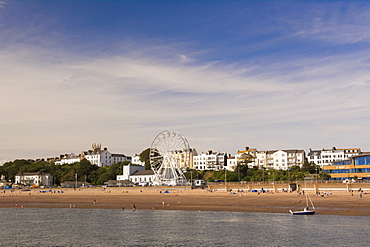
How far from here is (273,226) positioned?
128 feet

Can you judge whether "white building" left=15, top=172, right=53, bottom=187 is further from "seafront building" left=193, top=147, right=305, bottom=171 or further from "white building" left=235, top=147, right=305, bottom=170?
"white building" left=235, top=147, right=305, bottom=170

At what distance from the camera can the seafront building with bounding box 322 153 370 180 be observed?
8975 centimetres

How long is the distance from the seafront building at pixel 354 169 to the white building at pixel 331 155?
4998 centimetres

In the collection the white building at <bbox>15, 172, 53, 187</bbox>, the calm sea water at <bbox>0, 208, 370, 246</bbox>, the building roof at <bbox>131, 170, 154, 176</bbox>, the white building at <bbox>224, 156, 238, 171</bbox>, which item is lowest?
the calm sea water at <bbox>0, 208, 370, 246</bbox>

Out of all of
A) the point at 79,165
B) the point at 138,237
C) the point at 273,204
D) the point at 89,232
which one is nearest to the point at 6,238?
the point at 89,232

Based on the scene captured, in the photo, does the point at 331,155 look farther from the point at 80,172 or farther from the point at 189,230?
the point at 189,230

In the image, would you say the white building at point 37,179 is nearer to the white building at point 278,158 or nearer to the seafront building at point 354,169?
the white building at point 278,158

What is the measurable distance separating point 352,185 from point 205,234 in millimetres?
45234

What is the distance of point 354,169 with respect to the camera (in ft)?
301

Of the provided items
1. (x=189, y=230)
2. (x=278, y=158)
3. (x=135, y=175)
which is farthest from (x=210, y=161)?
(x=189, y=230)

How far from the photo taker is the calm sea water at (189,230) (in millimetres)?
32312

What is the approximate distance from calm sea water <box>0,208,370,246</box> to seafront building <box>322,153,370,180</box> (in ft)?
165

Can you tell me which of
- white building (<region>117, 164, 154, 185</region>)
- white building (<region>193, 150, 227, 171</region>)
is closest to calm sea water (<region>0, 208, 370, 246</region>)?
white building (<region>117, 164, 154, 185</region>)

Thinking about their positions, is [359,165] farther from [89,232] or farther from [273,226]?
[89,232]
